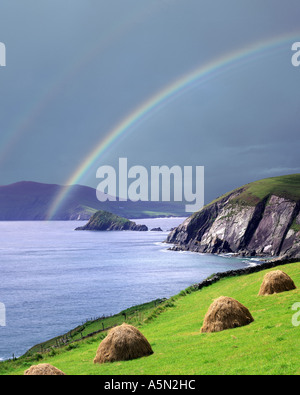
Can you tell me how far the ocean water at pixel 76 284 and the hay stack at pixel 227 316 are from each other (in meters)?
35.6

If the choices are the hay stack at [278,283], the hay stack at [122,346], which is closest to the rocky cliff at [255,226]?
the hay stack at [278,283]

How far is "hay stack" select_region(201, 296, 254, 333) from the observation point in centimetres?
2828

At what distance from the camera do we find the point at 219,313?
2867cm

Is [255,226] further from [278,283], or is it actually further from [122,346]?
[122,346]

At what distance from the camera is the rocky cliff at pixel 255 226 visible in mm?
155875

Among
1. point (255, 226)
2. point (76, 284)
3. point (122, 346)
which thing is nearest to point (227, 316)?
point (122, 346)

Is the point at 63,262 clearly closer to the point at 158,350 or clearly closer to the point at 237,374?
the point at 158,350

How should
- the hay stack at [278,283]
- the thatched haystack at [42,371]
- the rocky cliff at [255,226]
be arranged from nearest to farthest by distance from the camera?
the thatched haystack at [42,371] → the hay stack at [278,283] → the rocky cliff at [255,226]

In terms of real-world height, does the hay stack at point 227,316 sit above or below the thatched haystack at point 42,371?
below

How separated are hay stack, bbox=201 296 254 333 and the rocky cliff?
390 ft

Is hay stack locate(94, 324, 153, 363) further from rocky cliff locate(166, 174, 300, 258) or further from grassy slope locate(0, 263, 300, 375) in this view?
rocky cliff locate(166, 174, 300, 258)

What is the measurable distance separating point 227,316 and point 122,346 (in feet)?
30.2

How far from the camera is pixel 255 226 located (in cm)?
17150

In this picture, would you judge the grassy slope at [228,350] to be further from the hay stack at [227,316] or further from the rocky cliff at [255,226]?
the rocky cliff at [255,226]
